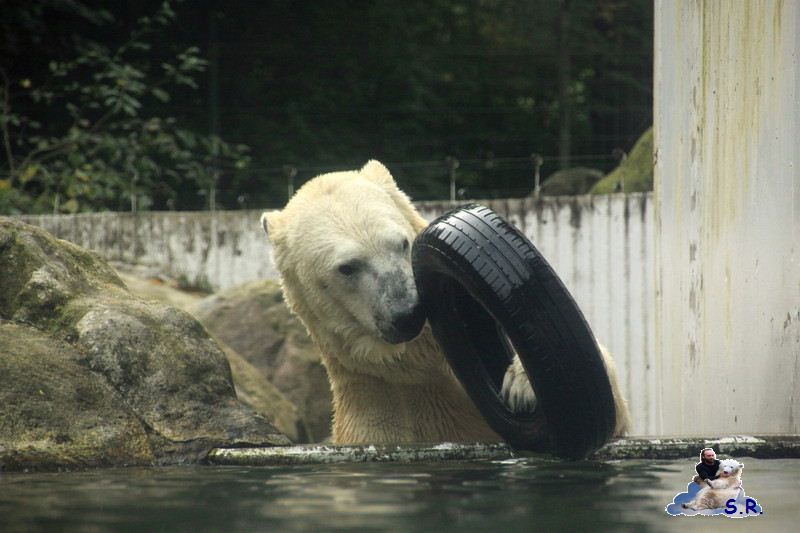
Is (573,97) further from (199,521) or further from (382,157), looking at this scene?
(199,521)

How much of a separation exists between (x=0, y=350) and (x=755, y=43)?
3262 mm

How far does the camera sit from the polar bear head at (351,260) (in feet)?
16.9

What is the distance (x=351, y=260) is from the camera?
5.27 meters

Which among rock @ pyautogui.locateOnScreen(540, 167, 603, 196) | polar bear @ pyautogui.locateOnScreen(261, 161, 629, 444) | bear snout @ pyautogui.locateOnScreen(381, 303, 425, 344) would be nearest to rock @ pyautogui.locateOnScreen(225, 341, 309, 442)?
polar bear @ pyautogui.locateOnScreen(261, 161, 629, 444)

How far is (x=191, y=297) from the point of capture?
33.4 feet

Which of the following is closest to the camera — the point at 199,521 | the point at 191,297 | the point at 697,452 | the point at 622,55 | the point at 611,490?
the point at 199,521

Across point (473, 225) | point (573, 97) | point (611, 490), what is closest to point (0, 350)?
point (473, 225)

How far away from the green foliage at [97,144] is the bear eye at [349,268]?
6.32 meters

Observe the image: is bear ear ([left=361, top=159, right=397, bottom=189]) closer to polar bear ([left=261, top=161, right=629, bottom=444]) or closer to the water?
polar bear ([left=261, top=161, right=629, bottom=444])

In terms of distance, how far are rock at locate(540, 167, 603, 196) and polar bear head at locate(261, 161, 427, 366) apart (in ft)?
20.8

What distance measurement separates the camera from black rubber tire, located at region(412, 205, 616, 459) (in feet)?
15.2

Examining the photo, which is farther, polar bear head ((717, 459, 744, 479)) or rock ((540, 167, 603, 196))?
rock ((540, 167, 603, 196))

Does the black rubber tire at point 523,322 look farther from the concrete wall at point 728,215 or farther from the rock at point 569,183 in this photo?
the rock at point 569,183

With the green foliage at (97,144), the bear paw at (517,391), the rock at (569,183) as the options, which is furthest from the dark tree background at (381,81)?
the bear paw at (517,391)
